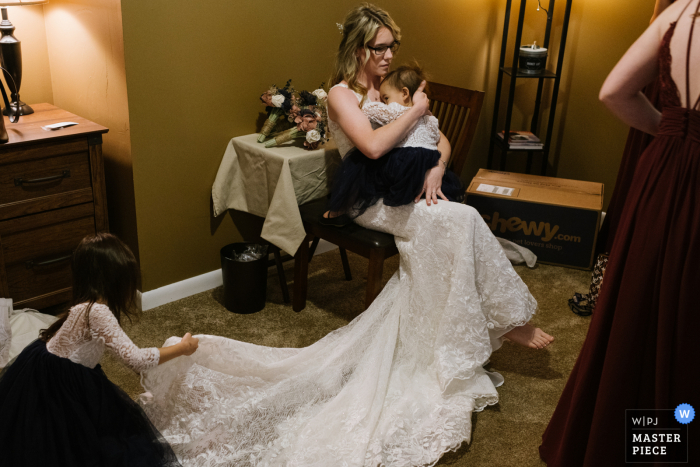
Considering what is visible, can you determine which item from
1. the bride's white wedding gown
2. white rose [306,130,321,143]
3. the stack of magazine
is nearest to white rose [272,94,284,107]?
white rose [306,130,321,143]

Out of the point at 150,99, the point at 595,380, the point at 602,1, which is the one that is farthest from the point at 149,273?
the point at 602,1

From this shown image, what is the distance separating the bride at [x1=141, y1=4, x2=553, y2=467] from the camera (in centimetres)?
184

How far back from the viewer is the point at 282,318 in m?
2.66

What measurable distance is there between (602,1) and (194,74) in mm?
2330

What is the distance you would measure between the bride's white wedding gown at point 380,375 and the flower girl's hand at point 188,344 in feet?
0.37

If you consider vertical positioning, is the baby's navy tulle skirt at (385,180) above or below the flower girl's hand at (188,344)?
above

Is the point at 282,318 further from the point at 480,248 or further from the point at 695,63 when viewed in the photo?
the point at 695,63

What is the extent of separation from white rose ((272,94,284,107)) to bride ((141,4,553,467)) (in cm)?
26

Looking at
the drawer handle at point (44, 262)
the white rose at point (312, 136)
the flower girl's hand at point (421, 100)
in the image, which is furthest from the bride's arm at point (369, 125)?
the drawer handle at point (44, 262)

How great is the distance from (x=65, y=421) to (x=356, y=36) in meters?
1.66

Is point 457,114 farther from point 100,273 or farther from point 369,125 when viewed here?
point 100,273

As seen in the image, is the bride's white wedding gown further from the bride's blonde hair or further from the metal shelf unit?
the metal shelf unit

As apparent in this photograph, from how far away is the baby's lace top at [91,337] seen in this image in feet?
5.20

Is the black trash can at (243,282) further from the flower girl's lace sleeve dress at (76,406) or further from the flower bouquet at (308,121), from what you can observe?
the flower girl's lace sleeve dress at (76,406)
